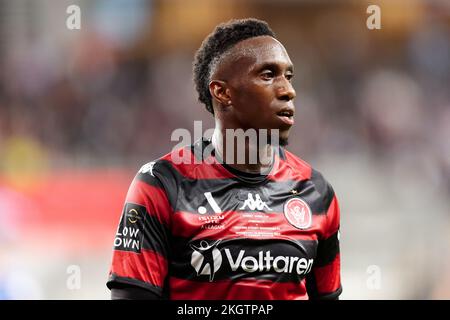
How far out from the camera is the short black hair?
376 centimetres

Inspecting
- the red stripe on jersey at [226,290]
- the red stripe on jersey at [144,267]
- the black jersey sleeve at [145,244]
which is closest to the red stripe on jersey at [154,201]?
the black jersey sleeve at [145,244]

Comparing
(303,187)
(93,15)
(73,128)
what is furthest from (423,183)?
(303,187)

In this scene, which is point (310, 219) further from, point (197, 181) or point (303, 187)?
point (197, 181)

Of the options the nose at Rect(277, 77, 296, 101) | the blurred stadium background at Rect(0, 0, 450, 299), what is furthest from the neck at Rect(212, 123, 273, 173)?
the blurred stadium background at Rect(0, 0, 450, 299)

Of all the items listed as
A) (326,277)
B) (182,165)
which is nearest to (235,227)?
(182,165)

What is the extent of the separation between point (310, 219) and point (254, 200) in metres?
0.28

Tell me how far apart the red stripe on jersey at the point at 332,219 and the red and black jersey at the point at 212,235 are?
0.06 meters

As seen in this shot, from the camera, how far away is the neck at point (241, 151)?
3.75m

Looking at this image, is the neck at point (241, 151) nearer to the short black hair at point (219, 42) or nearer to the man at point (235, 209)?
the man at point (235, 209)

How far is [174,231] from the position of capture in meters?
3.53

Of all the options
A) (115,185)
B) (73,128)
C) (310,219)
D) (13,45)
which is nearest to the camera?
(310,219)

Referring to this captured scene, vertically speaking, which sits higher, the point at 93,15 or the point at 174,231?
the point at 93,15

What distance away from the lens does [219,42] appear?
3.80m

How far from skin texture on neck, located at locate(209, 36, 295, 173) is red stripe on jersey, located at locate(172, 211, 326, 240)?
0.26 metres
